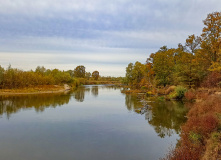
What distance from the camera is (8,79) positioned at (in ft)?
156

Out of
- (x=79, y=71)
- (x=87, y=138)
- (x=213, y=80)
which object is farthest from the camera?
(x=79, y=71)

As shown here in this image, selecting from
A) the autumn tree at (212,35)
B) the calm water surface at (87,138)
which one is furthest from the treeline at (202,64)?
the calm water surface at (87,138)

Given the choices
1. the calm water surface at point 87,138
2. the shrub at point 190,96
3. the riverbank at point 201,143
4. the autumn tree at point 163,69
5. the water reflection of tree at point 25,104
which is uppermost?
the autumn tree at point 163,69

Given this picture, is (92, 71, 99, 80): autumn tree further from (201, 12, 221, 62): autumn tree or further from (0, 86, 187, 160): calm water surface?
(0, 86, 187, 160): calm water surface

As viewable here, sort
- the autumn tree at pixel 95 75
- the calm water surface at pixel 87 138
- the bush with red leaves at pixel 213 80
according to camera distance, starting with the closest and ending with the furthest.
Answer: the calm water surface at pixel 87 138 → the bush with red leaves at pixel 213 80 → the autumn tree at pixel 95 75

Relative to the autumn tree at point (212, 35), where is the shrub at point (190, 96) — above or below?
below

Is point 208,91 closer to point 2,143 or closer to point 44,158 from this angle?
point 44,158

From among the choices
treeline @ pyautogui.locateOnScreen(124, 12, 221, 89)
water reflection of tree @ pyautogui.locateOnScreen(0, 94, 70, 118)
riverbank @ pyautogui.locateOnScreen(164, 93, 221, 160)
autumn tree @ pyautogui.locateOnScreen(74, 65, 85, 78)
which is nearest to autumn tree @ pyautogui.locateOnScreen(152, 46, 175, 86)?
treeline @ pyautogui.locateOnScreen(124, 12, 221, 89)

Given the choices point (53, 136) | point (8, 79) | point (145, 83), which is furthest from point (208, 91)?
point (8, 79)

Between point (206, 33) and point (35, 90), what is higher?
point (206, 33)

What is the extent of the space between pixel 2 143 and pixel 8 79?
1671 inches

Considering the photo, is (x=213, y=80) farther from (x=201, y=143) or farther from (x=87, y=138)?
(x=87, y=138)

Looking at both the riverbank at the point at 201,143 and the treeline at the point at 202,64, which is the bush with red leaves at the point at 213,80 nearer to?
the treeline at the point at 202,64

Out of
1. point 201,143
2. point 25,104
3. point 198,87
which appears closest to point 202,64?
point 198,87
